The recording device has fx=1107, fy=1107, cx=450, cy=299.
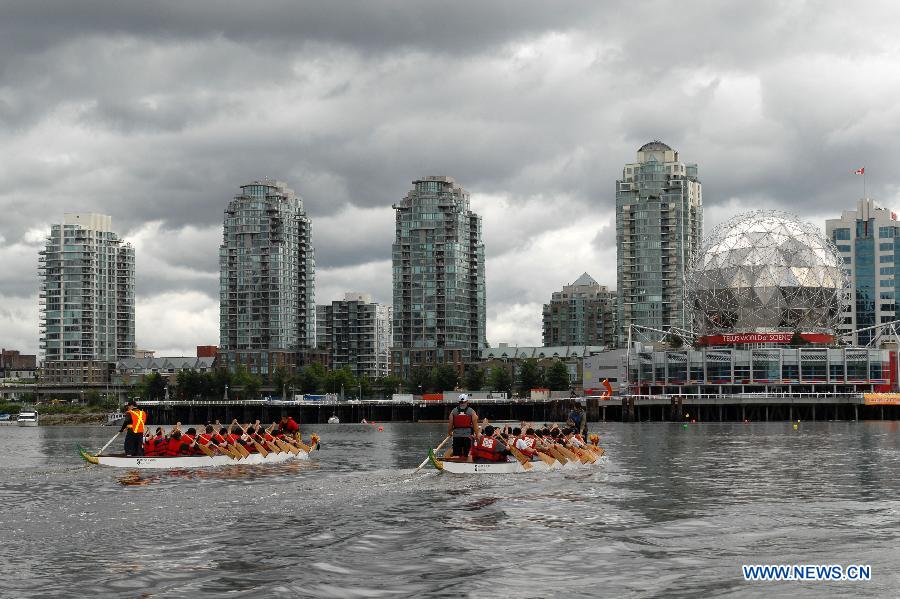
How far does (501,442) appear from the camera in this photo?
46.6 metres

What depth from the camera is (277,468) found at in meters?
54.0

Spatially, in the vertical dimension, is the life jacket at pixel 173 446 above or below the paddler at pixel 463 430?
below

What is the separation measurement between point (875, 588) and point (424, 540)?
1111 centimetres

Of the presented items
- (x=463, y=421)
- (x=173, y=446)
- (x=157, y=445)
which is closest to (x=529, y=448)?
(x=463, y=421)

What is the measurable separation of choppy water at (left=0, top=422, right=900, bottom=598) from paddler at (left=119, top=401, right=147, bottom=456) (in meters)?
3.03

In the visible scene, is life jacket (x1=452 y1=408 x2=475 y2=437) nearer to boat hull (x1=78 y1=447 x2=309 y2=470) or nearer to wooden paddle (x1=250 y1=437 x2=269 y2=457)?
boat hull (x1=78 y1=447 x2=309 y2=470)

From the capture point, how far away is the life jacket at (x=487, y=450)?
46.2 metres

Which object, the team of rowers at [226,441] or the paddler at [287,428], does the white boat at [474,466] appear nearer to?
the team of rowers at [226,441]

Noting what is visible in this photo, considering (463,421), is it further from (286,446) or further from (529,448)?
(286,446)

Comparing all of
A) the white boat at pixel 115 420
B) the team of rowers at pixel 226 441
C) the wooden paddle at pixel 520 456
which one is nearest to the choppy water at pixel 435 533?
the wooden paddle at pixel 520 456

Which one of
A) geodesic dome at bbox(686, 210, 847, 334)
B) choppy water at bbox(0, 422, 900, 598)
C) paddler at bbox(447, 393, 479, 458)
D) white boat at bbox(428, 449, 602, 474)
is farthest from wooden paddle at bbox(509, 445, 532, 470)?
geodesic dome at bbox(686, 210, 847, 334)

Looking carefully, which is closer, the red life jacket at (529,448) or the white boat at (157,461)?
the red life jacket at (529,448)

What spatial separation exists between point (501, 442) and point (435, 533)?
1733cm

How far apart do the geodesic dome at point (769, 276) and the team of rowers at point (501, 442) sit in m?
140
